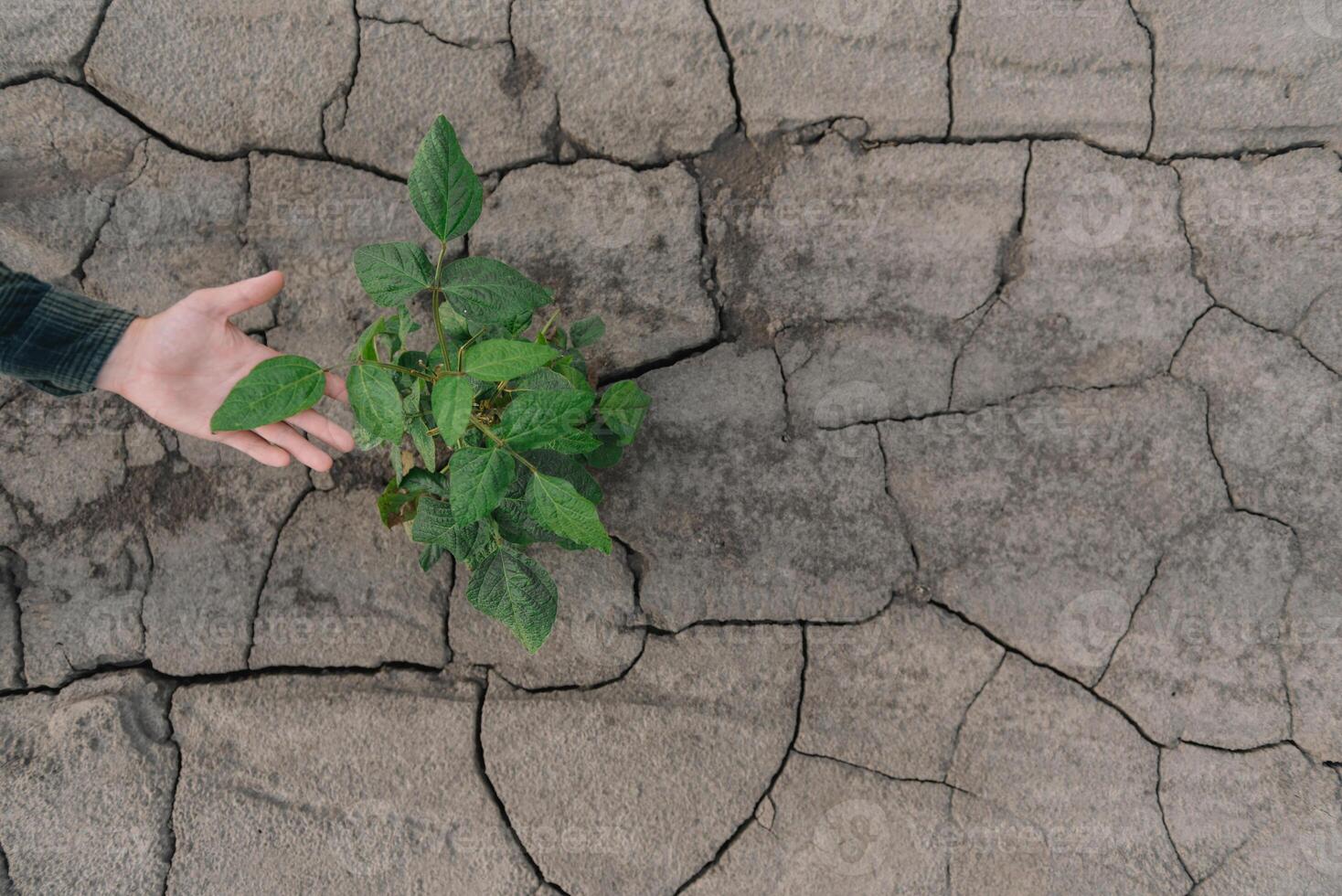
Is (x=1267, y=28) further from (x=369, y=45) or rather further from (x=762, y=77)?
(x=369, y=45)

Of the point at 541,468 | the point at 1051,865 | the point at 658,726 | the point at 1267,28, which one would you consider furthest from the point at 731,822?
the point at 1267,28

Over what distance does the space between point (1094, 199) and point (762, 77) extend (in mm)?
794

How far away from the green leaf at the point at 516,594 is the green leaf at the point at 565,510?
9.2 inches

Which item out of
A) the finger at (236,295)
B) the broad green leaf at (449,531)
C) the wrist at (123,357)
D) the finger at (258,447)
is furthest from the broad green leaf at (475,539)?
the wrist at (123,357)

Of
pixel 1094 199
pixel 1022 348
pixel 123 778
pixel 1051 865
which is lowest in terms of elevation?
pixel 1051 865

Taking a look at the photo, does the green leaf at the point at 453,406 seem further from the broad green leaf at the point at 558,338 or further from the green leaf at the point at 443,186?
the broad green leaf at the point at 558,338

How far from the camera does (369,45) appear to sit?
1.98 m

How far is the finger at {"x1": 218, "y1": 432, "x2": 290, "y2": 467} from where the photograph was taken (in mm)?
1699

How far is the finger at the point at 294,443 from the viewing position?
1707 mm

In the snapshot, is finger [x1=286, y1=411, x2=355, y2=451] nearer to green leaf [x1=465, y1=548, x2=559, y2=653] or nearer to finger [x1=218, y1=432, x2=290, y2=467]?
finger [x1=218, y1=432, x2=290, y2=467]

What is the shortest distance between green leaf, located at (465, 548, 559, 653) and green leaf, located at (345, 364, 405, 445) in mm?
378

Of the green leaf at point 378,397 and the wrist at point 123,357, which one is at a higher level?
the green leaf at point 378,397

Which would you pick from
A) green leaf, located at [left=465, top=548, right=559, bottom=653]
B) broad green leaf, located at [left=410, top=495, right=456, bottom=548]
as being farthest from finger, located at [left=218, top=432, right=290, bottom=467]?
green leaf, located at [left=465, top=548, right=559, bottom=653]

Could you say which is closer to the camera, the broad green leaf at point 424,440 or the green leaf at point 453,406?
the green leaf at point 453,406
